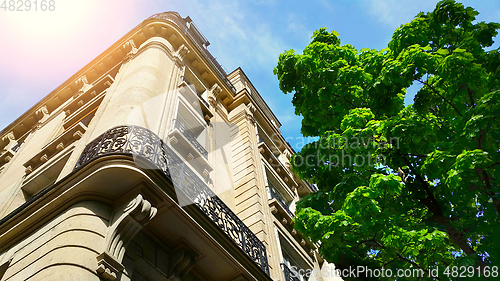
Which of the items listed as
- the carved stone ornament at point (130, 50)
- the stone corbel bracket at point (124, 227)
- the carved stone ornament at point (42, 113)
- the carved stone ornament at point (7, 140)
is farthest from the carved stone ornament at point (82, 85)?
the stone corbel bracket at point (124, 227)

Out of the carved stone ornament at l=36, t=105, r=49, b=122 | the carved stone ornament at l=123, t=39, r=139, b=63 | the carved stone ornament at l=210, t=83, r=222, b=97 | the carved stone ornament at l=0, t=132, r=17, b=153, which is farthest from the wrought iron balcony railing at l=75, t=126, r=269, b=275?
the carved stone ornament at l=0, t=132, r=17, b=153

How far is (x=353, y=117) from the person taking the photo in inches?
343

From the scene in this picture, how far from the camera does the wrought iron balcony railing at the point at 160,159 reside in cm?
790

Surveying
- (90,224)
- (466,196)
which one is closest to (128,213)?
(90,224)

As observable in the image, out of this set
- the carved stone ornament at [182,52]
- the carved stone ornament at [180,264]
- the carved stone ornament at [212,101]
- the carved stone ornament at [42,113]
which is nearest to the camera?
the carved stone ornament at [180,264]

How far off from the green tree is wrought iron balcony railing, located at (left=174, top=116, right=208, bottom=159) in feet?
13.4

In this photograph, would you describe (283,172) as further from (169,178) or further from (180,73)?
(169,178)

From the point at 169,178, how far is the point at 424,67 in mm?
5996

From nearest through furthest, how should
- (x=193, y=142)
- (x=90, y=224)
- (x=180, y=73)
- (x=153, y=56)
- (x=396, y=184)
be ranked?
(x=90, y=224)
(x=396, y=184)
(x=193, y=142)
(x=153, y=56)
(x=180, y=73)

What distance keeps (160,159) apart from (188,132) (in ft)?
20.9

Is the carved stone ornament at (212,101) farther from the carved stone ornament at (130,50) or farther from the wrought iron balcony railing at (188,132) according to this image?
the carved stone ornament at (130,50)

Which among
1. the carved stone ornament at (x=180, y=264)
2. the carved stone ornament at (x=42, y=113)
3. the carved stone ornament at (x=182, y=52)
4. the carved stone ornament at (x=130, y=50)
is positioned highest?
the carved stone ornament at (x=182, y=52)

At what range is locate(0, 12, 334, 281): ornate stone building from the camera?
6.85 m

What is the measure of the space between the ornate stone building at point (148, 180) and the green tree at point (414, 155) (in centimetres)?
239
